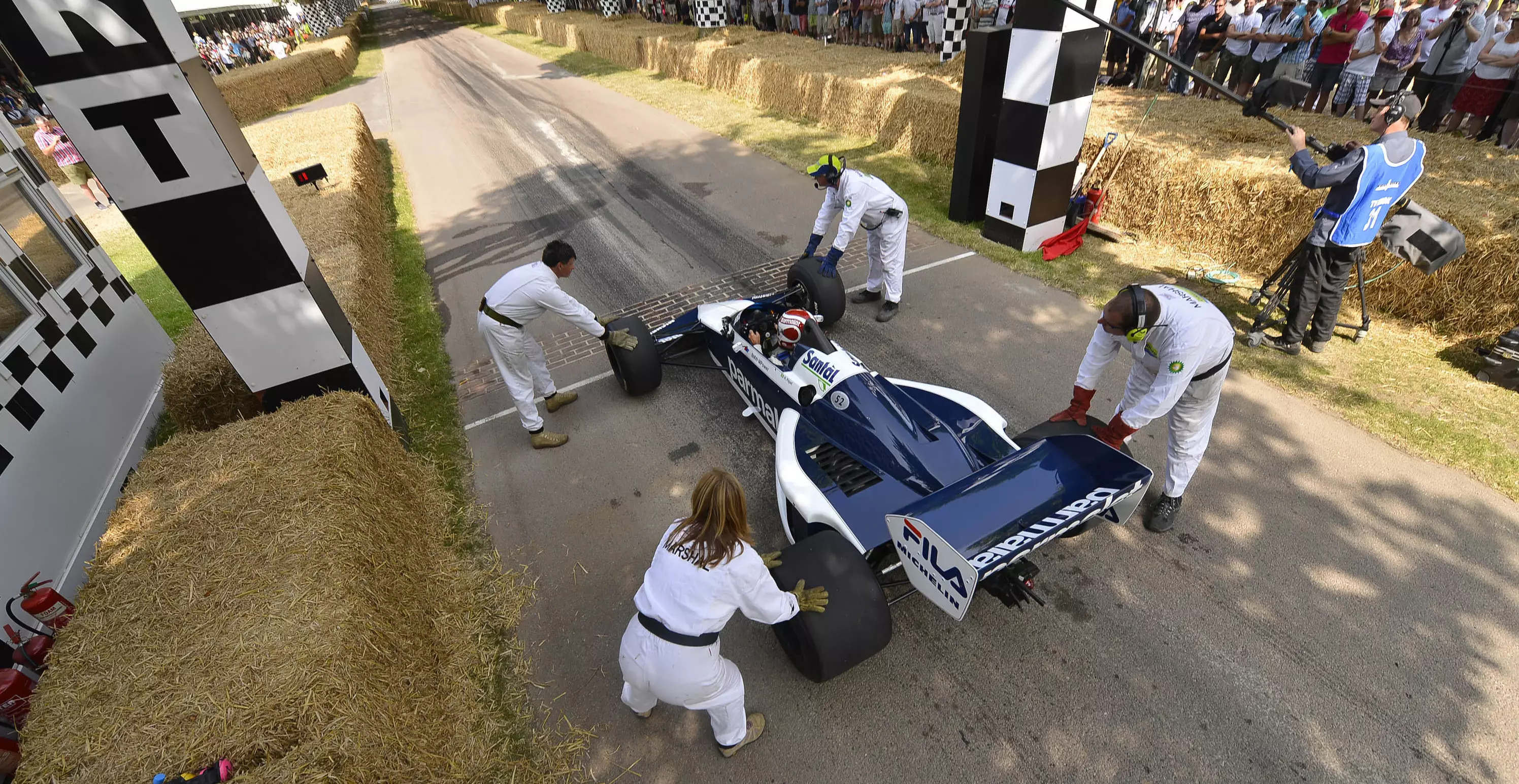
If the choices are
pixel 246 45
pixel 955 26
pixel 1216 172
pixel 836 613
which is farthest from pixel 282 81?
pixel 836 613

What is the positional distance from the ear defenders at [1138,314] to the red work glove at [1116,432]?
21.5 inches

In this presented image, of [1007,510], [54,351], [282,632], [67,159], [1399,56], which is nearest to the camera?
[282,632]

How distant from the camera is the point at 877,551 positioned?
3846mm

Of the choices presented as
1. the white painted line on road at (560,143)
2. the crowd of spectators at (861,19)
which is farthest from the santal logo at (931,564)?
the white painted line on road at (560,143)

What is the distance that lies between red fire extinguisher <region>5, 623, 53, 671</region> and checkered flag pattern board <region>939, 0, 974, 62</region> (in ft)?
50.5

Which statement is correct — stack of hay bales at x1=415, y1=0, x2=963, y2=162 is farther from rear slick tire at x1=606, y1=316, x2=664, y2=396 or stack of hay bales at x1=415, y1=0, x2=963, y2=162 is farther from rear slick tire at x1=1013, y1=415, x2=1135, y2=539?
rear slick tire at x1=1013, y1=415, x2=1135, y2=539

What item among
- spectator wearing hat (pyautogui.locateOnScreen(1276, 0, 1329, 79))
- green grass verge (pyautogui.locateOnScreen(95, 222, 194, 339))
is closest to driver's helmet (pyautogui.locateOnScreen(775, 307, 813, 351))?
green grass verge (pyautogui.locateOnScreen(95, 222, 194, 339))

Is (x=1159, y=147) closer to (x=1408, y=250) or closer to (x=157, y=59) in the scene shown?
(x=1408, y=250)

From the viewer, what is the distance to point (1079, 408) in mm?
4387

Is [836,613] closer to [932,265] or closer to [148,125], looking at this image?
[148,125]

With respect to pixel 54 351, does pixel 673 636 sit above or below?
below

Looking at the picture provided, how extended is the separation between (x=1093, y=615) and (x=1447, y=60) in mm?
11046

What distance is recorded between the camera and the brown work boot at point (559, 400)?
6.18 meters

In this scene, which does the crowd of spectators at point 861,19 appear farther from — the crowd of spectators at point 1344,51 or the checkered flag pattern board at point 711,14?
the crowd of spectators at point 1344,51
